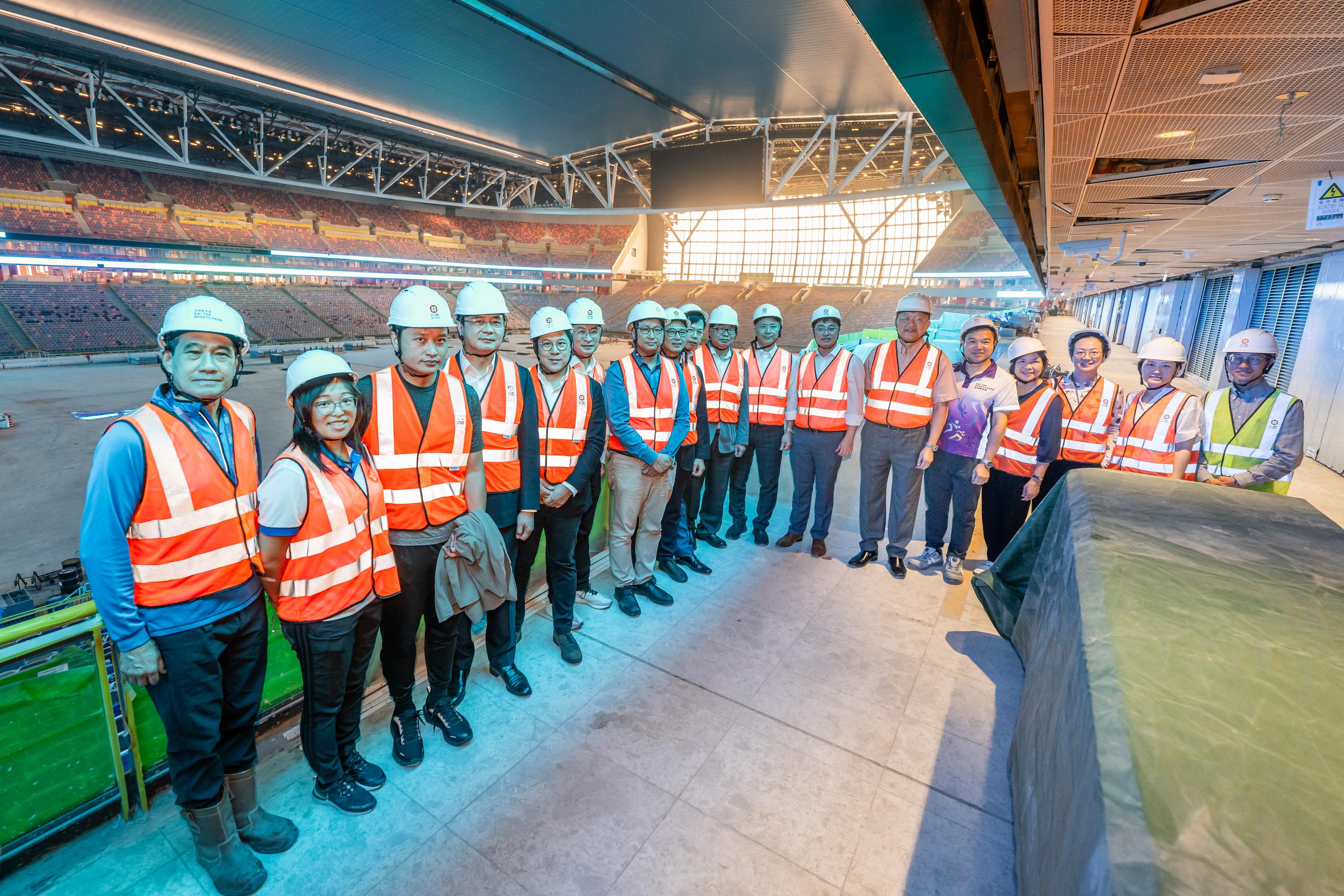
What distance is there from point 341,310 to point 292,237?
569cm

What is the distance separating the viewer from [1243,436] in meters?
Answer: 3.52

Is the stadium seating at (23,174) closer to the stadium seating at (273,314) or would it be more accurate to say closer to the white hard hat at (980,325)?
the stadium seating at (273,314)

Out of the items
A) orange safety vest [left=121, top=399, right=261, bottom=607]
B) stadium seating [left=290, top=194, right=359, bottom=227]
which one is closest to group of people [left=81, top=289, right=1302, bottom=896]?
orange safety vest [left=121, top=399, right=261, bottom=607]

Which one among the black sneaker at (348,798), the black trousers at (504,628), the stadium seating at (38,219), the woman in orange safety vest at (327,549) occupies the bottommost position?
the black sneaker at (348,798)

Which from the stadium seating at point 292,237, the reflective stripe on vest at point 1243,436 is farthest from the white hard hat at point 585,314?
the stadium seating at point 292,237

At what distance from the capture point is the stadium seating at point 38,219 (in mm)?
24484

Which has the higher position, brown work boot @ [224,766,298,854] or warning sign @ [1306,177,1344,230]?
warning sign @ [1306,177,1344,230]

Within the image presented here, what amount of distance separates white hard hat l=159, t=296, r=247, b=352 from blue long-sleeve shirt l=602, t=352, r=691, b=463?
199cm

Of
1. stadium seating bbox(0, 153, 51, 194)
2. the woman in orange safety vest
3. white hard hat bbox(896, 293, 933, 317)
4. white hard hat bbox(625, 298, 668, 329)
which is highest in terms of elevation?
stadium seating bbox(0, 153, 51, 194)

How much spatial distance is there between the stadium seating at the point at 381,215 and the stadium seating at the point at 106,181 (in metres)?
10.9

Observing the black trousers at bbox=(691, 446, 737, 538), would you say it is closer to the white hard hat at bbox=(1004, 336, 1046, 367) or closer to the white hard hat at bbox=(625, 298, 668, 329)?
the white hard hat at bbox=(625, 298, 668, 329)

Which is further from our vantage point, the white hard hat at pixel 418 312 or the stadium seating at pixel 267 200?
the stadium seating at pixel 267 200

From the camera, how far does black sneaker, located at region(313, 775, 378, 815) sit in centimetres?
219

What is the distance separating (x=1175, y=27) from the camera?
2477mm
